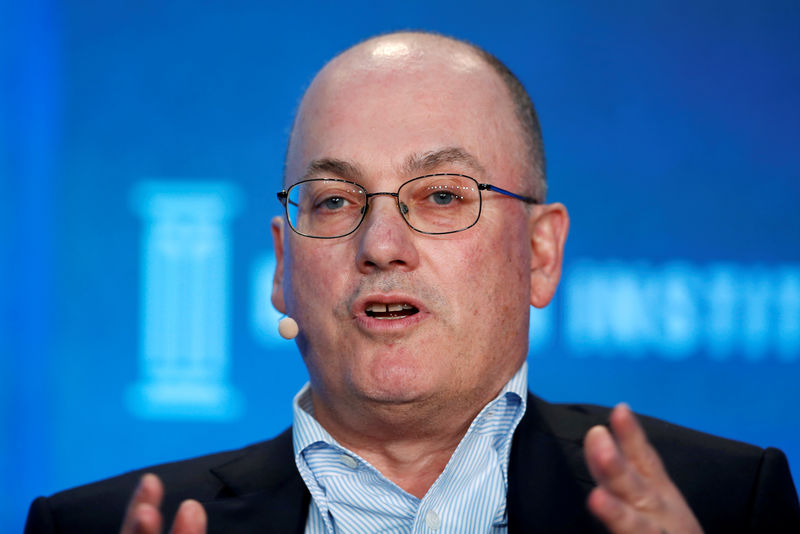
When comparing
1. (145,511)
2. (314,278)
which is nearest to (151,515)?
(145,511)

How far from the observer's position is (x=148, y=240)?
3576mm

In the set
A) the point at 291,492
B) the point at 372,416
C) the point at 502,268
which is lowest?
the point at 291,492

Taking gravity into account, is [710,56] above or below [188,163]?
above

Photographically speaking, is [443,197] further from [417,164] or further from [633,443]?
[633,443]

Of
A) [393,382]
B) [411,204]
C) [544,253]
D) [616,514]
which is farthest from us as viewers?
[544,253]

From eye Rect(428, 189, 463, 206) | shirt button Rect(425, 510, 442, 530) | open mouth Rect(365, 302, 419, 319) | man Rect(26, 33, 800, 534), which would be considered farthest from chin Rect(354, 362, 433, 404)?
eye Rect(428, 189, 463, 206)

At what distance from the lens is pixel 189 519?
1332 mm

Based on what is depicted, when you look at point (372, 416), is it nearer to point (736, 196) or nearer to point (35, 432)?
point (736, 196)

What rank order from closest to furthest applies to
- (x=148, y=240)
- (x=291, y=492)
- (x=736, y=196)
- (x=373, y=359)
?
(x=373, y=359) → (x=291, y=492) → (x=736, y=196) → (x=148, y=240)

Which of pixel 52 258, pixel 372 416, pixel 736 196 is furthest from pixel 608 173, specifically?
pixel 52 258

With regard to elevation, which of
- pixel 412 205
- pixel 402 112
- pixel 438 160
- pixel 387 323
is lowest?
pixel 387 323

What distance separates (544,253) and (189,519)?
1159 mm

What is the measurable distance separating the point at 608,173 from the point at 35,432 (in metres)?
2.82

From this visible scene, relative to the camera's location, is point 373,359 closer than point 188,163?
Yes
